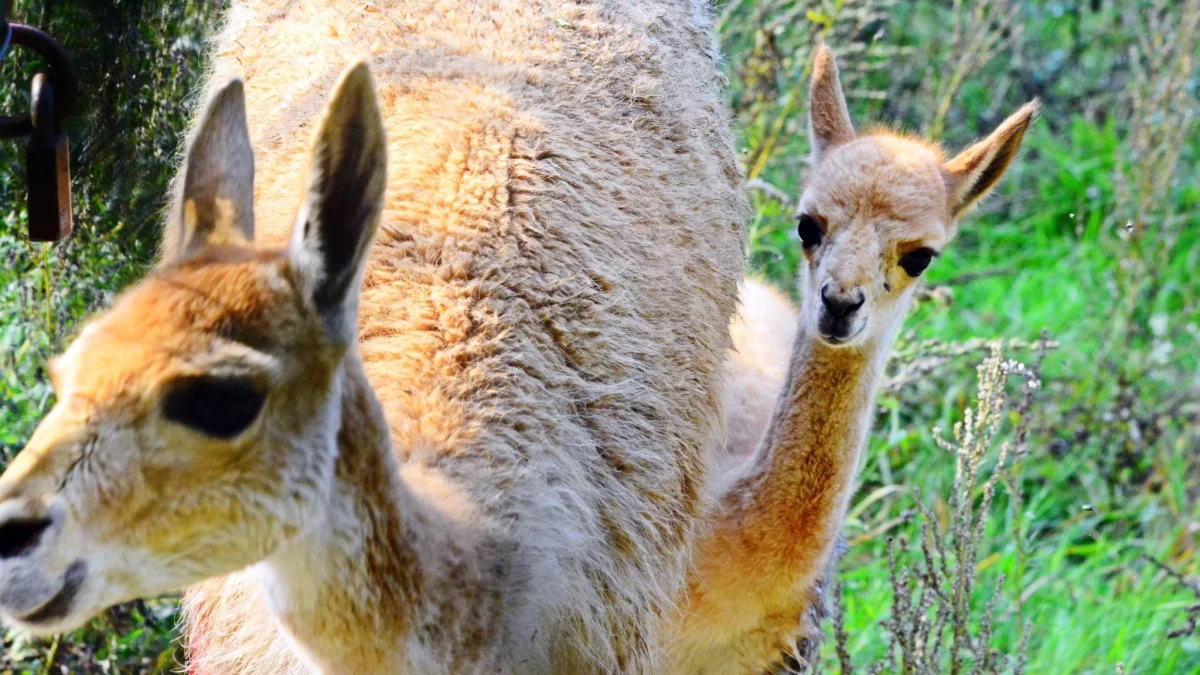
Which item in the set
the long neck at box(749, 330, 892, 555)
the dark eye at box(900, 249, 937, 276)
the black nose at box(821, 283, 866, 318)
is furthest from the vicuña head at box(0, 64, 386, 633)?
the dark eye at box(900, 249, 937, 276)

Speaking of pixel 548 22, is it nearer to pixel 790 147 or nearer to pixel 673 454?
pixel 673 454

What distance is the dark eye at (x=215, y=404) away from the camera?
1.85 meters

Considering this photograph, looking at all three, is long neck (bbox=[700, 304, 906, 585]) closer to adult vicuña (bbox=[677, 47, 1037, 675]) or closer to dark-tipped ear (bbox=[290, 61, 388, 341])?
adult vicuña (bbox=[677, 47, 1037, 675])

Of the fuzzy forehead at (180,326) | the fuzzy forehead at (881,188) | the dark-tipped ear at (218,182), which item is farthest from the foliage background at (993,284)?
the fuzzy forehead at (180,326)

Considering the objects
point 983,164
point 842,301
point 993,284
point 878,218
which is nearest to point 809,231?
point 878,218

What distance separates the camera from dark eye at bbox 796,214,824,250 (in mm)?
3504

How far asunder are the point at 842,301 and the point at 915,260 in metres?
0.30

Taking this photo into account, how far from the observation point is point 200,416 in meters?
1.88

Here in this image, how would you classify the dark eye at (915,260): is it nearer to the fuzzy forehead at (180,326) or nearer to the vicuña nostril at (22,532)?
the fuzzy forehead at (180,326)

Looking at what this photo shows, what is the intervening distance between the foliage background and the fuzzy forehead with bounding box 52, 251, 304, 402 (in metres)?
1.58

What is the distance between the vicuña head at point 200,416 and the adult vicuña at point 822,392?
1.57 meters

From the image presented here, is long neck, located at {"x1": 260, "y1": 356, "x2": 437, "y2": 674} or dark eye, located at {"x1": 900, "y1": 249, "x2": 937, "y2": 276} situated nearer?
long neck, located at {"x1": 260, "y1": 356, "x2": 437, "y2": 674}

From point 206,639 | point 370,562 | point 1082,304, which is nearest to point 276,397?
point 370,562

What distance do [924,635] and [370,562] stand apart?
5.16ft
